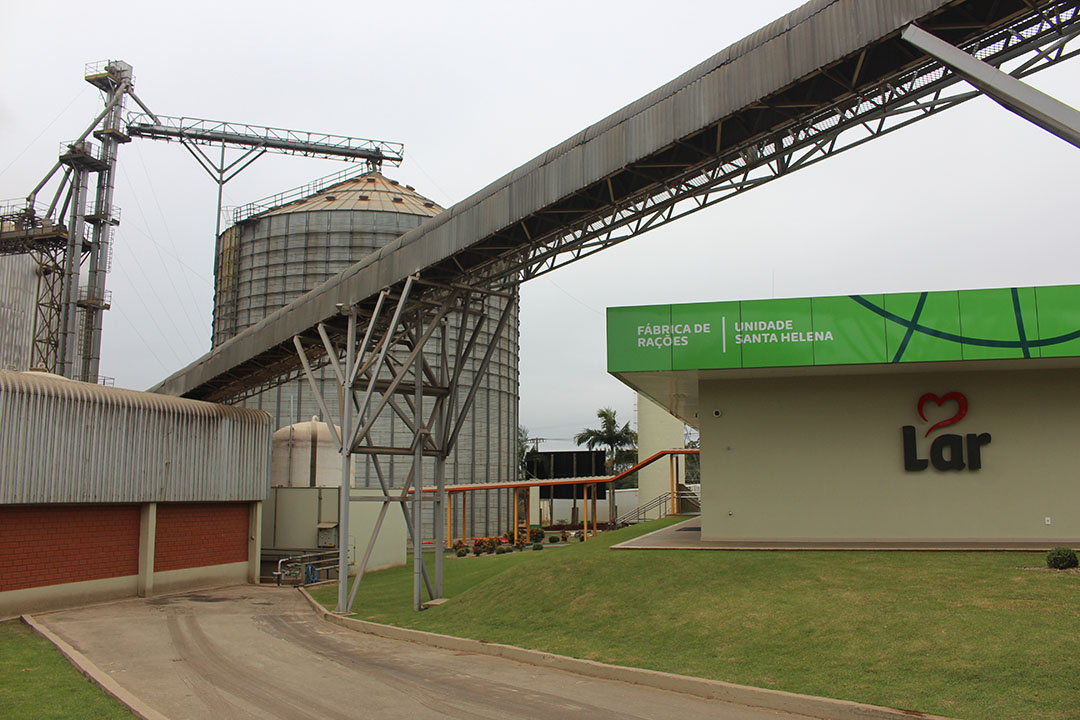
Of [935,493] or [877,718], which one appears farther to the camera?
[935,493]

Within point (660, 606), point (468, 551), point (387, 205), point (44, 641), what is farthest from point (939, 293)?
point (387, 205)

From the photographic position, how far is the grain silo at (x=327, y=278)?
162 feet

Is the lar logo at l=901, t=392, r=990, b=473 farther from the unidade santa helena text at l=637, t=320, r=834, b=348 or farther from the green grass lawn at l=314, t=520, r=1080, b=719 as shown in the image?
the unidade santa helena text at l=637, t=320, r=834, b=348

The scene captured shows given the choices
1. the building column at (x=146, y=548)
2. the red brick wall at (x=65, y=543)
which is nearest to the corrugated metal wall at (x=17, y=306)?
the building column at (x=146, y=548)

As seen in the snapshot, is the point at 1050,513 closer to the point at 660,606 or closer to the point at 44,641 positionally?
the point at 660,606

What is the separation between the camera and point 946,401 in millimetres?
20812

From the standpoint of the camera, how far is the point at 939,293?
746 inches

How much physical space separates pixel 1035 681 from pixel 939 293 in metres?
11.4

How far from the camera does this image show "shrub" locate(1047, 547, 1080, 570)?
1470 cm

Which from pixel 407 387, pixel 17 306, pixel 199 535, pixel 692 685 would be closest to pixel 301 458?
pixel 199 535

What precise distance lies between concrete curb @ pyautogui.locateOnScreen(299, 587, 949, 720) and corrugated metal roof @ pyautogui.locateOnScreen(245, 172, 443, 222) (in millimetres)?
39833

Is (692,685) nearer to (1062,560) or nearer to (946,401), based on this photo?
(1062,560)

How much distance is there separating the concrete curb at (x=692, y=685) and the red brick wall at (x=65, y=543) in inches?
479

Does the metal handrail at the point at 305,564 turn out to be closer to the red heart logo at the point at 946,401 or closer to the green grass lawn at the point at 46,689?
the green grass lawn at the point at 46,689
